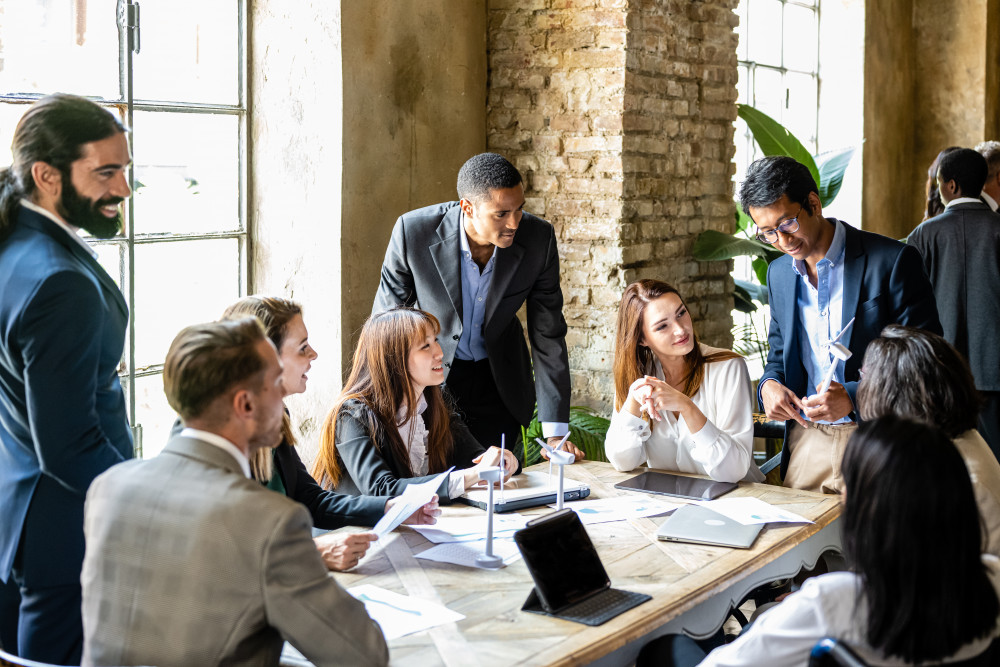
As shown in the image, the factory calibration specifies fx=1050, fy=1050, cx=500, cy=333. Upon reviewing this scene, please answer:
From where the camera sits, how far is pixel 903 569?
1604 millimetres

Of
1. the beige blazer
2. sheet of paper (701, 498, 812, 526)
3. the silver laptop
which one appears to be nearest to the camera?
the beige blazer

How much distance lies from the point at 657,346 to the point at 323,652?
1.93 m

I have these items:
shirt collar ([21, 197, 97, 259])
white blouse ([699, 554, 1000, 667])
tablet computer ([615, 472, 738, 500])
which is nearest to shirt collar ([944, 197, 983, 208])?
tablet computer ([615, 472, 738, 500])

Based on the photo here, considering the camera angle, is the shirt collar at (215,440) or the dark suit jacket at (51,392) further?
the dark suit jacket at (51,392)

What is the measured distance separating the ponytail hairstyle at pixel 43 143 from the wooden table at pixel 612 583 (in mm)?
1069

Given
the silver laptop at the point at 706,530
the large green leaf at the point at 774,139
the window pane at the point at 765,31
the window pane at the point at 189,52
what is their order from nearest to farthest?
the silver laptop at the point at 706,530
the window pane at the point at 189,52
the large green leaf at the point at 774,139
the window pane at the point at 765,31

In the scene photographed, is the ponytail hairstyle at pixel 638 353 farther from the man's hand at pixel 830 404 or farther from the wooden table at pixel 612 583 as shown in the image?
the wooden table at pixel 612 583

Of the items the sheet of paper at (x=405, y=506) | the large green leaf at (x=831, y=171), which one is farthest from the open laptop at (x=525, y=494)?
the large green leaf at (x=831, y=171)

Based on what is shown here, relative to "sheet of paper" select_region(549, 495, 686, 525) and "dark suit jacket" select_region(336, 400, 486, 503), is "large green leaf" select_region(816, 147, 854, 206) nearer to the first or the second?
"sheet of paper" select_region(549, 495, 686, 525)

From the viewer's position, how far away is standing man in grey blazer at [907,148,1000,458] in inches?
184

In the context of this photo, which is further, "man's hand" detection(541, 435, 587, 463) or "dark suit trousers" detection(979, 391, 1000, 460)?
"dark suit trousers" detection(979, 391, 1000, 460)

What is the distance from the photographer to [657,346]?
11.2 feet

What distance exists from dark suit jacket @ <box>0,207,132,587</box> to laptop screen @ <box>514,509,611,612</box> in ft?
2.92

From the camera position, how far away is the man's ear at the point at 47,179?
2213 millimetres
